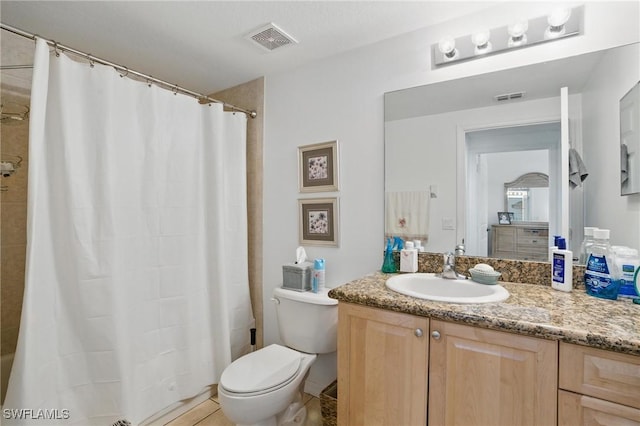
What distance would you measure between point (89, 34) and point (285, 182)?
4.52 ft

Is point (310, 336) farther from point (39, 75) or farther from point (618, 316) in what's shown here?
point (39, 75)

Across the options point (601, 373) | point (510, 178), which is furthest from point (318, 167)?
point (601, 373)

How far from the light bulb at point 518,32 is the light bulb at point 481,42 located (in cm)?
8

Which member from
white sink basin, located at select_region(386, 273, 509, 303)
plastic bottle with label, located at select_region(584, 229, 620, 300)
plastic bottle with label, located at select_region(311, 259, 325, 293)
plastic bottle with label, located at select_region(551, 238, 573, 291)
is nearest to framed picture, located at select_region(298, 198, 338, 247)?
plastic bottle with label, located at select_region(311, 259, 325, 293)

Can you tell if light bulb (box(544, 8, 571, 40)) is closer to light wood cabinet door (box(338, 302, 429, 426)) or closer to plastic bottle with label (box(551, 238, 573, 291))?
plastic bottle with label (box(551, 238, 573, 291))

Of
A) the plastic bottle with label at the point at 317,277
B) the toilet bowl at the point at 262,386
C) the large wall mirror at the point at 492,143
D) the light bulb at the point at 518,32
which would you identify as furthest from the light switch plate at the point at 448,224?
the toilet bowl at the point at 262,386

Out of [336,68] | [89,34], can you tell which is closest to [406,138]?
[336,68]

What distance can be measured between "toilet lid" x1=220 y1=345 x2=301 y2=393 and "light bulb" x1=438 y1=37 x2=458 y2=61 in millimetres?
1743

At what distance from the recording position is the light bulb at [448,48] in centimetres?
153

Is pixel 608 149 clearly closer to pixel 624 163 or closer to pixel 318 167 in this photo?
pixel 624 163

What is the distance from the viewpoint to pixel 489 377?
0.99m

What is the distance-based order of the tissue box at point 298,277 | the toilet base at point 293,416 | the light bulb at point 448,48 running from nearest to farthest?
the light bulb at point 448,48 < the toilet base at point 293,416 < the tissue box at point 298,277

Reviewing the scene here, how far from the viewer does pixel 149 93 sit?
67.3 inches

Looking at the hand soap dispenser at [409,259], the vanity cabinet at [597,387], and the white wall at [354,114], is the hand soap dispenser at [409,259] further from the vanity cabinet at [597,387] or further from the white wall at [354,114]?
the vanity cabinet at [597,387]
